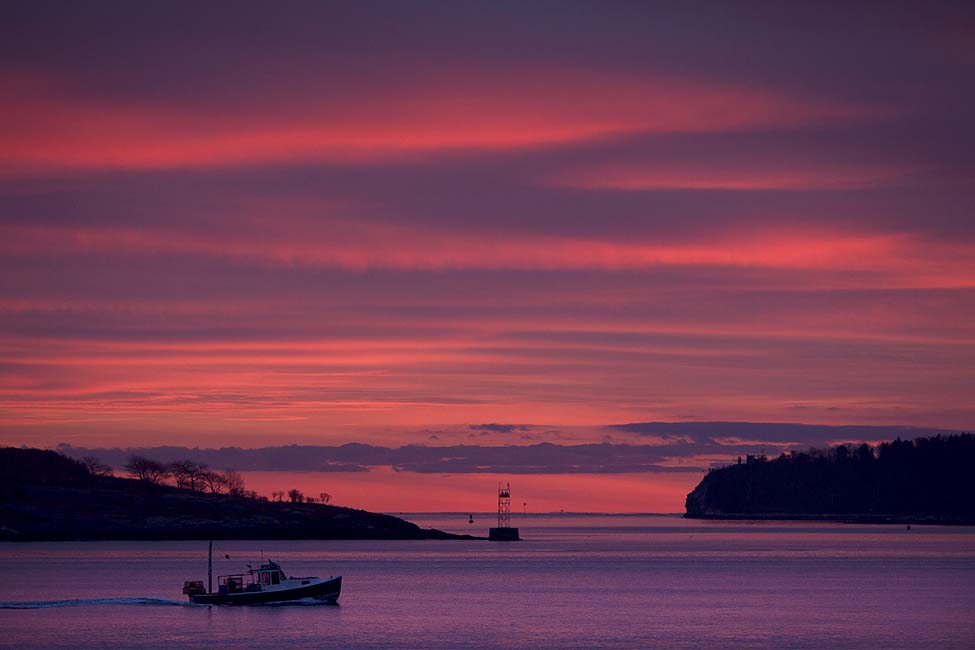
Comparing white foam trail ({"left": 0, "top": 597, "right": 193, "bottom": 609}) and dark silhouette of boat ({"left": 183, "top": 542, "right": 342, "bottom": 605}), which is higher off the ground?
dark silhouette of boat ({"left": 183, "top": 542, "right": 342, "bottom": 605})

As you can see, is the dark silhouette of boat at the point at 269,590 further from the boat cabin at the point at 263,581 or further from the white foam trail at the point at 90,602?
the white foam trail at the point at 90,602

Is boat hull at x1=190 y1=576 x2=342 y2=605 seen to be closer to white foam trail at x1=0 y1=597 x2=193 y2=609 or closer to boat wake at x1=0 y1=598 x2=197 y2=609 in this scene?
boat wake at x1=0 y1=598 x2=197 y2=609

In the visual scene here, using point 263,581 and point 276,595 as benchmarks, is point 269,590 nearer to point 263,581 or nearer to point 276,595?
point 276,595

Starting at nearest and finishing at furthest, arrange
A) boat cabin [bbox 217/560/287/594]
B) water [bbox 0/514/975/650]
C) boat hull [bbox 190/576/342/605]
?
water [bbox 0/514/975/650], boat hull [bbox 190/576/342/605], boat cabin [bbox 217/560/287/594]

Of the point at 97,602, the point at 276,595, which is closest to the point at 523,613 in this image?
the point at 276,595

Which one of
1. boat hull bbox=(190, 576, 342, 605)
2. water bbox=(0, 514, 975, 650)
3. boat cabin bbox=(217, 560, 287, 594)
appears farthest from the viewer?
boat cabin bbox=(217, 560, 287, 594)

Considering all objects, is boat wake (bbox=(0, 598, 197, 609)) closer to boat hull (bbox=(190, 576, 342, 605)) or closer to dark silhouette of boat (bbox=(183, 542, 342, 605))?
dark silhouette of boat (bbox=(183, 542, 342, 605))

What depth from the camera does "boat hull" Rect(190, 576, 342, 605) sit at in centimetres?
12131

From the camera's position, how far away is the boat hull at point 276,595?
12131 cm

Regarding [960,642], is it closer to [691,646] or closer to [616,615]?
[691,646]

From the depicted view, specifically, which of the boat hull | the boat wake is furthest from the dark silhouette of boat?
the boat wake

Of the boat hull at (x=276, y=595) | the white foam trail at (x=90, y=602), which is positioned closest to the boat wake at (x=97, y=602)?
the white foam trail at (x=90, y=602)

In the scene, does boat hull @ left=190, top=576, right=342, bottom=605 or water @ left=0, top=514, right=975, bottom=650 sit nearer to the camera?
water @ left=0, top=514, right=975, bottom=650

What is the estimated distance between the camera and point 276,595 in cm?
12125
